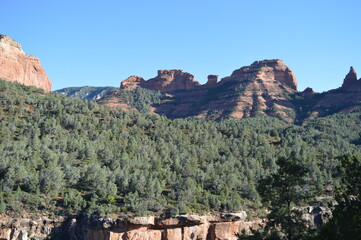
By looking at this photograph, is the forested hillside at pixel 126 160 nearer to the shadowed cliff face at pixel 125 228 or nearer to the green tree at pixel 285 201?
the shadowed cliff face at pixel 125 228

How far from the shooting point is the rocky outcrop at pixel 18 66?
6026 inches

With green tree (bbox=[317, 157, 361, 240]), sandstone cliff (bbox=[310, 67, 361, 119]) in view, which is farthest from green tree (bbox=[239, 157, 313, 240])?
sandstone cliff (bbox=[310, 67, 361, 119])

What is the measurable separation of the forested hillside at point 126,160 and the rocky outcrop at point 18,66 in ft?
149

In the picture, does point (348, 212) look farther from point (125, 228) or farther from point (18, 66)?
Result: point (18, 66)

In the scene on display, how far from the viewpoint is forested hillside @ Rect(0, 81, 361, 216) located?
60.2 m

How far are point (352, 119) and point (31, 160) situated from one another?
13508 centimetres

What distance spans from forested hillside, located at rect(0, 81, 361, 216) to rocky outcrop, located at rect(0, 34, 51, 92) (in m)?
45.4

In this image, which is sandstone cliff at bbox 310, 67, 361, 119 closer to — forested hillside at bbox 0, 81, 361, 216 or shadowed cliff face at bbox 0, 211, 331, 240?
forested hillside at bbox 0, 81, 361, 216

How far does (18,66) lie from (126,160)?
4417 inches

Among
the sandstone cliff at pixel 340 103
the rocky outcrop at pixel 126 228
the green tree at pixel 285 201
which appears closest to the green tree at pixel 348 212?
the green tree at pixel 285 201

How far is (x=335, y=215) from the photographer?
78.4ft

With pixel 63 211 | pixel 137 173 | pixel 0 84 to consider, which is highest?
pixel 0 84

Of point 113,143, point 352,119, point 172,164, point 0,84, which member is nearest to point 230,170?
point 172,164

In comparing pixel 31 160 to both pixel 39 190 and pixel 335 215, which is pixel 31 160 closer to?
pixel 39 190
